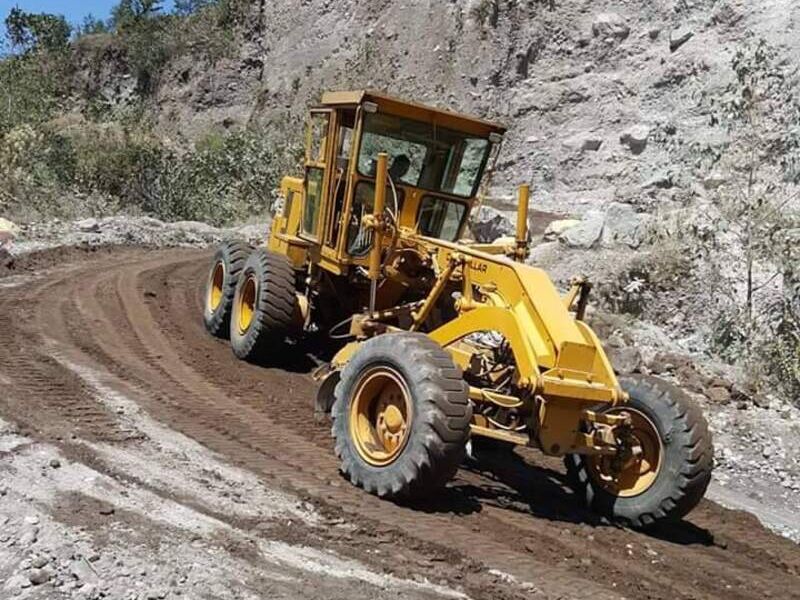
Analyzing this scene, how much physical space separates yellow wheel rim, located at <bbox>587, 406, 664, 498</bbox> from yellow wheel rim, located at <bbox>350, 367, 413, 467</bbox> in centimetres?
138

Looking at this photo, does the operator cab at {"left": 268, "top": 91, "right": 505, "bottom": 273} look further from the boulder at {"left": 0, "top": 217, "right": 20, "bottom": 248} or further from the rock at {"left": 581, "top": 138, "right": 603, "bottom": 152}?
the rock at {"left": 581, "top": 138, "right": 603, "bottom": 152}

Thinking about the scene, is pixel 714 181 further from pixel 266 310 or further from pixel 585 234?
pixel 266 310

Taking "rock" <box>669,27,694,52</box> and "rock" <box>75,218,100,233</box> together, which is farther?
"rock" <box>669,27,694,52</box>

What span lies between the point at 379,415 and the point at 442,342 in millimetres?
736

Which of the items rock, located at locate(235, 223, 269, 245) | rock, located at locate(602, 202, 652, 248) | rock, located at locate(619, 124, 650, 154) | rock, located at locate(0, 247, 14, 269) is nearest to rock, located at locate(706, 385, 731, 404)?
rock, located at locate(602, 202, 652, 248)

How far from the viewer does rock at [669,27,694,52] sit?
70.6 feet

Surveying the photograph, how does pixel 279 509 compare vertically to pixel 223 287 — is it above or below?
below

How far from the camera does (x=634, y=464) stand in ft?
20.3

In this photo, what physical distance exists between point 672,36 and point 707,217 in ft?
35.4

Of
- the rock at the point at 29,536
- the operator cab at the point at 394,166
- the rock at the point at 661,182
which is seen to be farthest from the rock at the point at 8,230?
the rock at the point at 29,536

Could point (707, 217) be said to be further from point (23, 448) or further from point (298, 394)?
point (23, 448)

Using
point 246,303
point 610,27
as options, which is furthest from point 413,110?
point 610,27

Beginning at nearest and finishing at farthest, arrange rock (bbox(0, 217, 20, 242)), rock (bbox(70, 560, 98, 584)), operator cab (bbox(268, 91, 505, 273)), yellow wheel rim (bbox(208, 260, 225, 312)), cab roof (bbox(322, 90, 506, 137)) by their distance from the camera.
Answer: rock (bbox(70, 560, 98, 584)), cab roof (bbox(322, 90, 506, 137)), operator cab (bbox(268, 91, 505, 273)), yellow wheel rim (bbox(208, 260, 225, 312)), rock (bbox(0, 217, 20, 242))

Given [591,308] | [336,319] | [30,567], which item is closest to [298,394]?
[336,319]
